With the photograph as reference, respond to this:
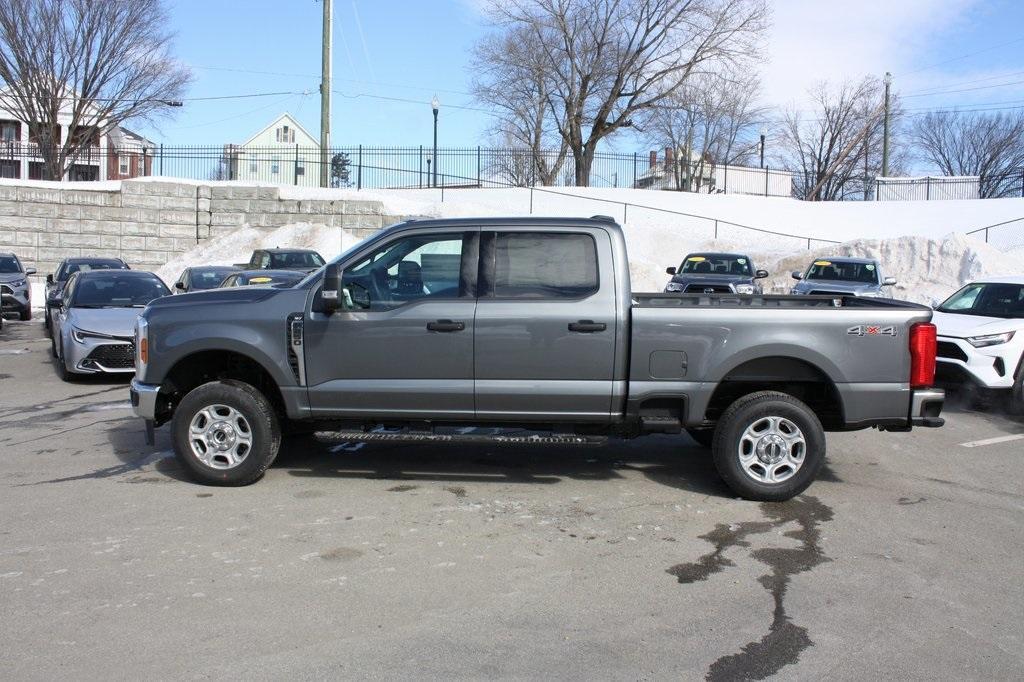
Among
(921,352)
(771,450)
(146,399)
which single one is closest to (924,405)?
(921,352)

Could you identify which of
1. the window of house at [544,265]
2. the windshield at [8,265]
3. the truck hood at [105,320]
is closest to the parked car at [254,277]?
the truck hood at [105,320]

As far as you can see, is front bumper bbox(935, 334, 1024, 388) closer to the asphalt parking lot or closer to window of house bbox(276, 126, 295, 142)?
the asphalt parking lot

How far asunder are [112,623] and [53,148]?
120 feet

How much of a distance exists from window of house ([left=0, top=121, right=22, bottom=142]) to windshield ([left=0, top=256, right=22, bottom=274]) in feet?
146

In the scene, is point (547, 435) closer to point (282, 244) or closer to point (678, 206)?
point (282, 244)

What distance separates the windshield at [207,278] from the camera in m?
16.4

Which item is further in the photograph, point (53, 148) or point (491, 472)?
point (53, 148)

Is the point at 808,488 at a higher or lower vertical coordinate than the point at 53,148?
lower

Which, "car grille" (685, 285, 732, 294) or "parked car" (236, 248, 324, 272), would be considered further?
"parked car" (236, 248, 324, 272)

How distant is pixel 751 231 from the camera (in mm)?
31984

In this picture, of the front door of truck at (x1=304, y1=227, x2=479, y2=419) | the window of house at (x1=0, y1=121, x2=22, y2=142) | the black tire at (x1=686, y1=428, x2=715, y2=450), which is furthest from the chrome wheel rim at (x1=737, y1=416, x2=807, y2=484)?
the window of house at (x1=0, y1=121, x2=22, y2=142)

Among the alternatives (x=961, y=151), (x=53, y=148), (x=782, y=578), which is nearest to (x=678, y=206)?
(x=53, y=148)

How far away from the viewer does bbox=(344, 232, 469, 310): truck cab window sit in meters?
6.95

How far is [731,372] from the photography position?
6898 millimetres
